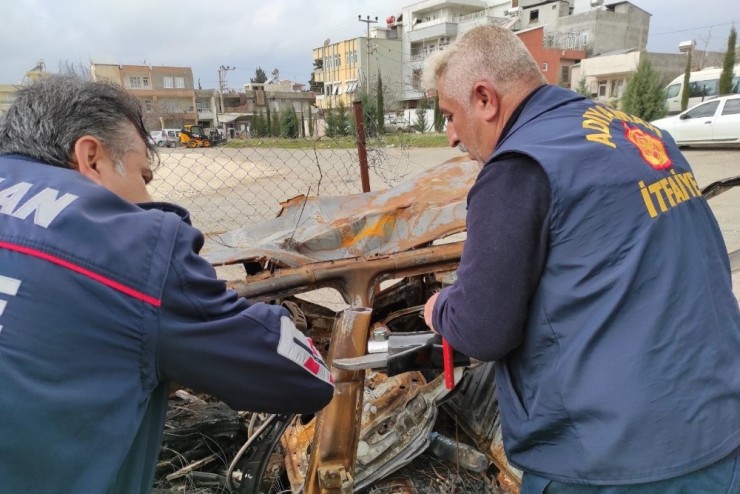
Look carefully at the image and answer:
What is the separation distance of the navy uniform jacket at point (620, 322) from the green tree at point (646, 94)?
22349 millimetres

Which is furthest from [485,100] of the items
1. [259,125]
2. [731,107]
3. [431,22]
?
[431,22]

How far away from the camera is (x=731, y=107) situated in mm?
13727

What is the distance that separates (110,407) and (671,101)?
84.0ft

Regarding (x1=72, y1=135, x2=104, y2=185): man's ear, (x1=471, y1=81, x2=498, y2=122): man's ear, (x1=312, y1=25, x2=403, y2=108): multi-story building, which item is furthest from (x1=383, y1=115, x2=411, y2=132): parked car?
(x1=312, y1=25, x2=403, y2=108): multi-story building

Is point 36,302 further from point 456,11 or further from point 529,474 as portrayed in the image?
point 456,11

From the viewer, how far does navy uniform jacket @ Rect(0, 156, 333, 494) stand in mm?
854

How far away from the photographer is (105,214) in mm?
945

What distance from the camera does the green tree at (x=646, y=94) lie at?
20391mm

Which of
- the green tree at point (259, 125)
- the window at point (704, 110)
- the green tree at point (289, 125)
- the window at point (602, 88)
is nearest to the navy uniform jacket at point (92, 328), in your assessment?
the window at point (704, 110)

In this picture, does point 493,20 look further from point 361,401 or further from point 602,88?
point 361,401

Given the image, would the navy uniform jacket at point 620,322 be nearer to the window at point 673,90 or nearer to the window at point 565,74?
the window at point 673,90

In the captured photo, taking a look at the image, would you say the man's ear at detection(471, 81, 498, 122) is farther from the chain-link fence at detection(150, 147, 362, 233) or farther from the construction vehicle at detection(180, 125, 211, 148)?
the construction vehicle at detection(180, 125, 211, 148)

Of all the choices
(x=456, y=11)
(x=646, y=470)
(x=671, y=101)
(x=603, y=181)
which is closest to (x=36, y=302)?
(x=603, y=181)

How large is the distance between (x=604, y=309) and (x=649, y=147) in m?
0.49
